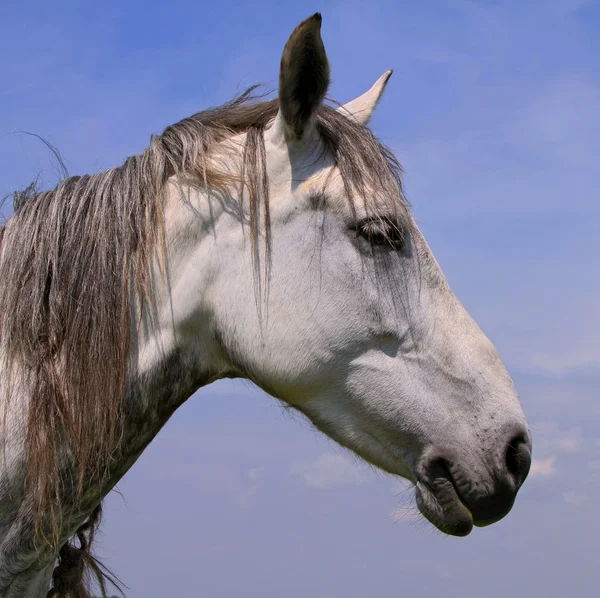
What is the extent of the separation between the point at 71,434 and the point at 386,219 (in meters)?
1.57

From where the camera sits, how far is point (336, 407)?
306 cm

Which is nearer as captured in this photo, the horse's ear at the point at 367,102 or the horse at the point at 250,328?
the horse at the point at 250,328

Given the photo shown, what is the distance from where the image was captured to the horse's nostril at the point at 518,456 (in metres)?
2.86

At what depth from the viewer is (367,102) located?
13.0 feet

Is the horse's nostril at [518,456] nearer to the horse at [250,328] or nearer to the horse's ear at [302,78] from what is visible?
the horse at [250,328]

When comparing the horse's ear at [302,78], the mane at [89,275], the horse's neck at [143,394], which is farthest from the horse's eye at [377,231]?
the horse's neck at [143,394]

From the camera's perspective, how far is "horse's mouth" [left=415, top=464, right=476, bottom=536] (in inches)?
114

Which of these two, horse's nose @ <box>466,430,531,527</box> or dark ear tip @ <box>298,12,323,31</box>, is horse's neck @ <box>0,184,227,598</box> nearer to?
dark ear tip @ <box>298,12,323,31</box>

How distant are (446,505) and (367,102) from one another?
84.8 inches

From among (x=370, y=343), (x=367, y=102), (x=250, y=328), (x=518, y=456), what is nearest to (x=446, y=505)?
(x=518, y=456)

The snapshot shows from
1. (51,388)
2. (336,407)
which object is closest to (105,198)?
(51,388)

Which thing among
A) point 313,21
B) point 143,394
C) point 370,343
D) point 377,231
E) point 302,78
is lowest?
point 143,394

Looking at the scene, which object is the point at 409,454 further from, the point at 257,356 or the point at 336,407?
the point at 257,356

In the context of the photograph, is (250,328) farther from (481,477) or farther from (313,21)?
(313,21)
